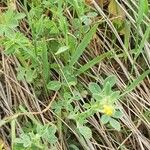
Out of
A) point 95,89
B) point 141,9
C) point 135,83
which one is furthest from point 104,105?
point 141,9

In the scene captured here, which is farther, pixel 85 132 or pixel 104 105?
pixel 85 132

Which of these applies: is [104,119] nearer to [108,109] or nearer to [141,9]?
[108,109]

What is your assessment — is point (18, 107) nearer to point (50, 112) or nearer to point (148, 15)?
point (50, 112)

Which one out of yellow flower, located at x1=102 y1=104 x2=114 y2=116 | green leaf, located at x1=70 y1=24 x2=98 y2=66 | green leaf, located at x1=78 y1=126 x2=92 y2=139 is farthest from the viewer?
green leaf, located at x1=70 y1=24 x2=98 y2=66

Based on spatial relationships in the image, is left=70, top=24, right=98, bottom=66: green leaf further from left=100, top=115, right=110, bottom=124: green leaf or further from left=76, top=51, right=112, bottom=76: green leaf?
left=100, top=115, right=110, bottom=124: green leaf

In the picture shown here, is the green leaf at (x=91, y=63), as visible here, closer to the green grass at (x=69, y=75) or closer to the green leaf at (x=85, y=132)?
the green grass at (x=69, y=75)

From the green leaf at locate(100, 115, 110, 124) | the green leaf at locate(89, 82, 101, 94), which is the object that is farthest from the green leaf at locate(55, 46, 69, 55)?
the green leaf at locate(100, 115, 110, 124)

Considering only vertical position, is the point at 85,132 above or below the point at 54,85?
below

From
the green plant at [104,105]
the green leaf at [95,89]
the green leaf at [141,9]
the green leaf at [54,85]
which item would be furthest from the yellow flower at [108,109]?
the green leaf at [141,9]
